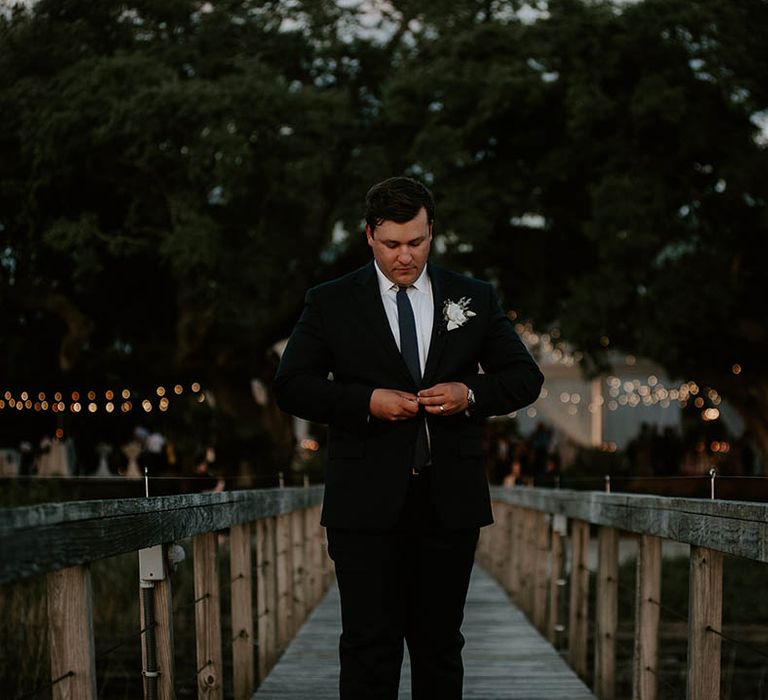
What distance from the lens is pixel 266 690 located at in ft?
17.7

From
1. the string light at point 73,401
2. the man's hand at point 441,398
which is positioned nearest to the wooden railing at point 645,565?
the man's hand at point 441,398

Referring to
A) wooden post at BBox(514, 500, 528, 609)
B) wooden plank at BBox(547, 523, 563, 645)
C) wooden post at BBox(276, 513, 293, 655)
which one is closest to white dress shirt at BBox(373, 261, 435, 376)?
wooden post at BBox(276, 513, 293, 655)

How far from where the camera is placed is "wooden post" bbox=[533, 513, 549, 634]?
783cm

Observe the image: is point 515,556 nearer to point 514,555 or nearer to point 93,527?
point 514,555

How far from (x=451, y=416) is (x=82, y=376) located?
16750mm

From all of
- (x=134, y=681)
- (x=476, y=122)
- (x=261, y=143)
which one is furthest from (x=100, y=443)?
(x=134, y=681)

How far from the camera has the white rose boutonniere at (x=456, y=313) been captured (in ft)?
10.6

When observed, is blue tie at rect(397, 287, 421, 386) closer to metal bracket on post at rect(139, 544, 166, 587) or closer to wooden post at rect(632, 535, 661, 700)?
metal bracket on post at rect(139, 544, 166, 587)

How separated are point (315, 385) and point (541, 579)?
16.5 ft

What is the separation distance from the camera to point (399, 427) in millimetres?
3178

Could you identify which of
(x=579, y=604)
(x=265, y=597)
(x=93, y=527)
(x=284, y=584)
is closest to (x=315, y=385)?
(x=93, y=527)

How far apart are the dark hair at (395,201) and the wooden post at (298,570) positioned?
4465mm

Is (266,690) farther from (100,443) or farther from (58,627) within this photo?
(100,443)

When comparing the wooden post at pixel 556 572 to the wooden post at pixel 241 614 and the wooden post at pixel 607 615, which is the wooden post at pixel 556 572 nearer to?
the wooden post at pixel 607 615
